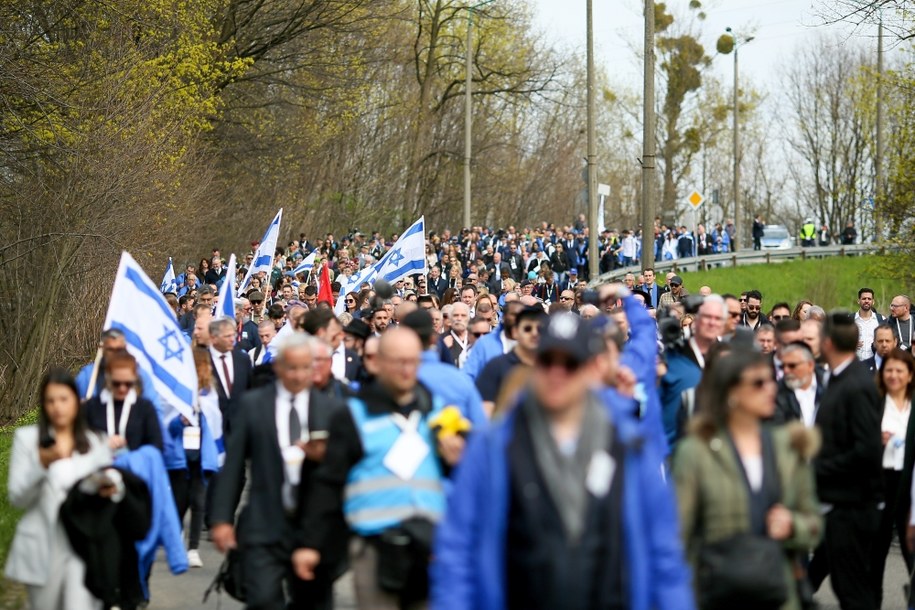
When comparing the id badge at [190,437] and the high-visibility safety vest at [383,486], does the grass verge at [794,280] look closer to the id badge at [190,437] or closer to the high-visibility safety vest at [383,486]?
the id badge at [190,437]

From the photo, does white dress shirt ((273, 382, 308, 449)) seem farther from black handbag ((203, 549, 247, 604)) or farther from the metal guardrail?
the metal guardrail

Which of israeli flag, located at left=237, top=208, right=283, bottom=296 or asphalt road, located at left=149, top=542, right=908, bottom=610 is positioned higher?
israeli flag, located at left=237, top=208, right=283, bottom=296

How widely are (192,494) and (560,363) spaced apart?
7540 mm

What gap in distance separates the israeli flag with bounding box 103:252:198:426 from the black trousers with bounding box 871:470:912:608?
4361mm

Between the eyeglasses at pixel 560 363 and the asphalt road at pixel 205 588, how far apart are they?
5.52 meters

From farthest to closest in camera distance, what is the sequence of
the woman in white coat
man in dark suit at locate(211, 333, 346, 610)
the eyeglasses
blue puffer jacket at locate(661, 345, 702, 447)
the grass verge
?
1. the grass verge
2. blue puffer jacket at locate(661, 345, 702, 447)
3. the woman in white coat
4. man in dark suit at locate(211, 333, 346, 610)
5. the eyeglasses

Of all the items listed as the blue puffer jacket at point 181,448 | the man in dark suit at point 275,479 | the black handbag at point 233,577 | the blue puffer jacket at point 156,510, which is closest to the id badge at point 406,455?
the man in dark suit at point 275,479

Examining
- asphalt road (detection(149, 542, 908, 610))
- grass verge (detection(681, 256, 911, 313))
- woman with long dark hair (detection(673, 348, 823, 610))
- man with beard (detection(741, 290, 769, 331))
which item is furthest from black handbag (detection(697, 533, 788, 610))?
grass verge (detection(681, 256, 911, 313))

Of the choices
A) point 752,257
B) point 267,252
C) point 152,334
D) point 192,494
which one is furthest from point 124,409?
point 752,257

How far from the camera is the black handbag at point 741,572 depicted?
6.05 metres

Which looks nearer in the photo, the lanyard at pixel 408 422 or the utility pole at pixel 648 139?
the lanyard at pixel 408 422

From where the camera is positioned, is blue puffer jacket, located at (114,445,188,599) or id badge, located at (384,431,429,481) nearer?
id badge, located at (384,431,429,481)

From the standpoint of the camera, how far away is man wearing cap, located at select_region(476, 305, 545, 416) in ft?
32.4

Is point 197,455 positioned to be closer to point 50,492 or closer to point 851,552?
point 50,492
